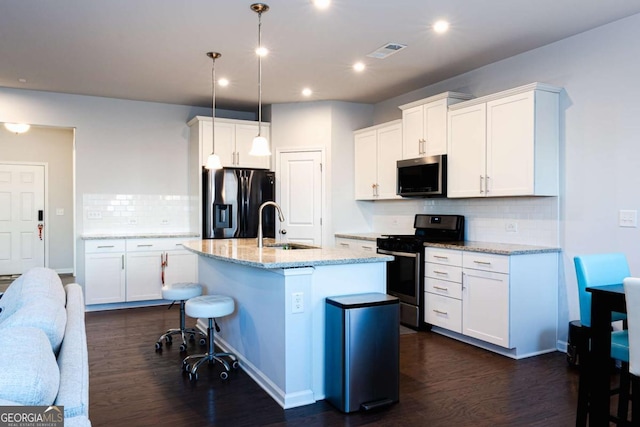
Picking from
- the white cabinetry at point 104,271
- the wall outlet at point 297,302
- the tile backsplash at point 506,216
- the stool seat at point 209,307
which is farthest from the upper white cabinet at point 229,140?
the wall outlet at point 297,302

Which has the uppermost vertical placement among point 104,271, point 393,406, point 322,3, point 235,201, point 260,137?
point 322,3

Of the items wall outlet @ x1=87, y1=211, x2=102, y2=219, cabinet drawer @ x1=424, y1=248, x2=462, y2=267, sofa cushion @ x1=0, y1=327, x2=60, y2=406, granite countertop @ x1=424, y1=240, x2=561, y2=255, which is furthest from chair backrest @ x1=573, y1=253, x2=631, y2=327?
wall outlet @ x1=87, y1=211, x2=102, y2=219

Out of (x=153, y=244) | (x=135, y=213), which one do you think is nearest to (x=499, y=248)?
(x=153, y=244)

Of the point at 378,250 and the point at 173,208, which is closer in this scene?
the point at 378,250

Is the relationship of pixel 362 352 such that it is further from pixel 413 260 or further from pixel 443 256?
pixel 413 260

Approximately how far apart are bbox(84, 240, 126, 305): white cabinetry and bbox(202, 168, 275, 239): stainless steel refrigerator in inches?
42.4

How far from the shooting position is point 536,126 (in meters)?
3.85

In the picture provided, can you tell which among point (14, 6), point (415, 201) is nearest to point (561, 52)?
point (415, 201)

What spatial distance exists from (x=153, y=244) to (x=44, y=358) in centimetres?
464

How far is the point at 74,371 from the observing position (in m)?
1.50

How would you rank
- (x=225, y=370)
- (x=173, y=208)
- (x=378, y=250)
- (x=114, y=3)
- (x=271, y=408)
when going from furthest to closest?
(x=173, y=208)
(x=378, y=250)
(x=225, y=370)
(x=114, y=3)
(x=271, y=408)

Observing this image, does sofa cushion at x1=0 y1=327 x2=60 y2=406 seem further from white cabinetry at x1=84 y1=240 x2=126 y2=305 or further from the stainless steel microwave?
white cabinetry at x1=84 y1=240 x2=126 y2=305

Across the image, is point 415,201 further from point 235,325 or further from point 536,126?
point 235,325

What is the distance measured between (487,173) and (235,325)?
2.60m
